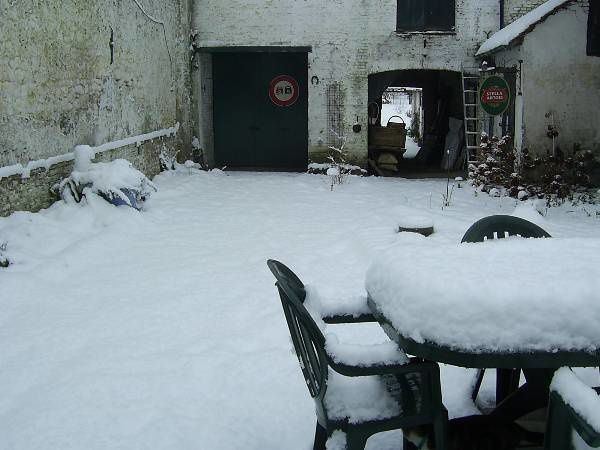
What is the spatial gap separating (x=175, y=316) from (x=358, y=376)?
104 inches

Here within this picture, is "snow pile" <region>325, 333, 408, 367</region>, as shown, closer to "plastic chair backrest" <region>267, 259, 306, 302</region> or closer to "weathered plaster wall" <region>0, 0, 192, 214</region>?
"plastic chair backrest" <region>267, 259, 306, 302</region>

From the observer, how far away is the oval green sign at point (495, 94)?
10992mm

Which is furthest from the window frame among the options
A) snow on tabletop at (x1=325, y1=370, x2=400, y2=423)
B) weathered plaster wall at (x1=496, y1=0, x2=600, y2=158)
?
snow on tabletop at (x1=325, y1=370, x2=400, y2=423)

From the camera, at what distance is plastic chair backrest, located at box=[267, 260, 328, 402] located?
6.89ft

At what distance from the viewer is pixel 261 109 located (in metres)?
14.6

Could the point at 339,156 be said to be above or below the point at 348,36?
below

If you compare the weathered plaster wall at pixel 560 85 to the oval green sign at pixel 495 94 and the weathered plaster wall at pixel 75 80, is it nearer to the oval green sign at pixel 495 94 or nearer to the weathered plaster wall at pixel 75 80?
the oval green sign at pixel 495 94

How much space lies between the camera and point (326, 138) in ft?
44.6

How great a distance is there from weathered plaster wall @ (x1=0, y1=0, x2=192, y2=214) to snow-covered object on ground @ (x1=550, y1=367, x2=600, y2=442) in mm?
5716

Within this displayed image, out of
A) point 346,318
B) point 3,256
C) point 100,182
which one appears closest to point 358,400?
point 346,318

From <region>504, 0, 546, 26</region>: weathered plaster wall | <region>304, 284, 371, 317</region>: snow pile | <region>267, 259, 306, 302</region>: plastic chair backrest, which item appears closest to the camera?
<region>267, 259, 306, 302</region>: plastic chair backrest

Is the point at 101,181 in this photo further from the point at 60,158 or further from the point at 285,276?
the point at 285,276

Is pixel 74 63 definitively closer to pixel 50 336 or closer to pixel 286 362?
pixel 50 336

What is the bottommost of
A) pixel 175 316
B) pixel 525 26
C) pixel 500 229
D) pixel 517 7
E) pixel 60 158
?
pixel 175 316
